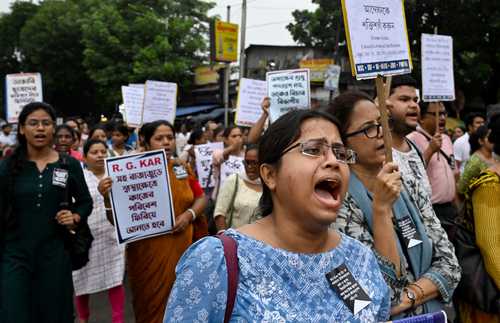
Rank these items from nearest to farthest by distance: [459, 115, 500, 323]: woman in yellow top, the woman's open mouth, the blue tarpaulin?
the woman's open mouth < [459, 115, 500, 323]: woman in yellow top < the blue tarpaulin

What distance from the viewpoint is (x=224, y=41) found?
16312mm

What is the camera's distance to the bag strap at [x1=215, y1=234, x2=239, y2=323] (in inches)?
63.4

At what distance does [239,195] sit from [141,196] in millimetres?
793

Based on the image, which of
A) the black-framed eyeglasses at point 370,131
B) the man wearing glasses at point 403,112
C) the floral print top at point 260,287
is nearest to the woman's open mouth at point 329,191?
the floral print top at point 260,287

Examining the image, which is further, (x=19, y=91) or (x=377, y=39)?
(x=19, y=91)

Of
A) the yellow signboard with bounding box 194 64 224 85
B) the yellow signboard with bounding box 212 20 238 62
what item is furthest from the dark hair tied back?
the yellow signboard with bounding box 194 64 224 85

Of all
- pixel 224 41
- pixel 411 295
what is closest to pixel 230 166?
pixel 411 295

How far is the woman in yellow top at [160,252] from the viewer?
4.41m

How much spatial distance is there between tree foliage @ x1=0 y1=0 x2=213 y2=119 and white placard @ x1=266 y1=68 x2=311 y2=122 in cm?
2570

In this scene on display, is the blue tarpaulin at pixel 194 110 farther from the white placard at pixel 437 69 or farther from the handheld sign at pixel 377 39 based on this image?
the handheld sign at pixel 377 39

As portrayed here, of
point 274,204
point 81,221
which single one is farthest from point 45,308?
point 274,204

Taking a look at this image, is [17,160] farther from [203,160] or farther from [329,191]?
[203,160]

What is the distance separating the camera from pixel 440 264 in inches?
101

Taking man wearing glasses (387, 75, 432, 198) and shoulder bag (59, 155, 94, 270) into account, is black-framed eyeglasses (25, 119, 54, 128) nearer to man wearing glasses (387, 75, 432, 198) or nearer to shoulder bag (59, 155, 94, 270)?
shoulder bag (59, 155, 94, 270)
